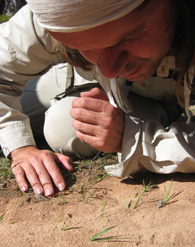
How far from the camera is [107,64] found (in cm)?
132

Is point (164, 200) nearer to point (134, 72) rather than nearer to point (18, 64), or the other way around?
point (134, 72)

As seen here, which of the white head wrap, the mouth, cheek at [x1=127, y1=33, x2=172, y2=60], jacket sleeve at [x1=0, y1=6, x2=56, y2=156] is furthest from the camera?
jacket sleeve at [x1=0, y1=6, x2=56, y2=156]

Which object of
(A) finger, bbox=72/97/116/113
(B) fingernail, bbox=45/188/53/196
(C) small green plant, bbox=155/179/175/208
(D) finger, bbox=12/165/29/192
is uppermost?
(A) finger, bbox=72/97/116/113

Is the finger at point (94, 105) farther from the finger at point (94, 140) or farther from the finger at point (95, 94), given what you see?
the finger at point (94, 140)

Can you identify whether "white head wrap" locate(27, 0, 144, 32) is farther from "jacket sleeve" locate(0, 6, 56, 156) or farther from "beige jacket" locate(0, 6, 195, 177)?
"jacket sleeve" locate(0, 6, 56, 156)

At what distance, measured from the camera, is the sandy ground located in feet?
4.33

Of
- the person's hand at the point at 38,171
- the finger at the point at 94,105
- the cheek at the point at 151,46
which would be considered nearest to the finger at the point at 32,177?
the person's hand at the point at 38,171

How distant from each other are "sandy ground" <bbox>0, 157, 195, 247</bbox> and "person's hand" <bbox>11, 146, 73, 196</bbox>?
0.05m

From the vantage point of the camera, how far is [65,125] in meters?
2.18

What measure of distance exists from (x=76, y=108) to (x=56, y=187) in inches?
17.7

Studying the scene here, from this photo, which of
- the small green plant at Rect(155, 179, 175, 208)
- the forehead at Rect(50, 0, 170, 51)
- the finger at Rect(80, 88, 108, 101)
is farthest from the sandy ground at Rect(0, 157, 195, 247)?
the forehead at Rect(50, 0, 170, 51)

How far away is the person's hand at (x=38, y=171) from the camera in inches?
68.7

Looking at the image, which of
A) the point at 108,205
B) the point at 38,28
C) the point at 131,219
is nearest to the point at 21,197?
the point at 108,205

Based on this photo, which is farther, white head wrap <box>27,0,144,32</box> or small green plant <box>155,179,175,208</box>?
small green plant <box>155,179,175,208</box>
